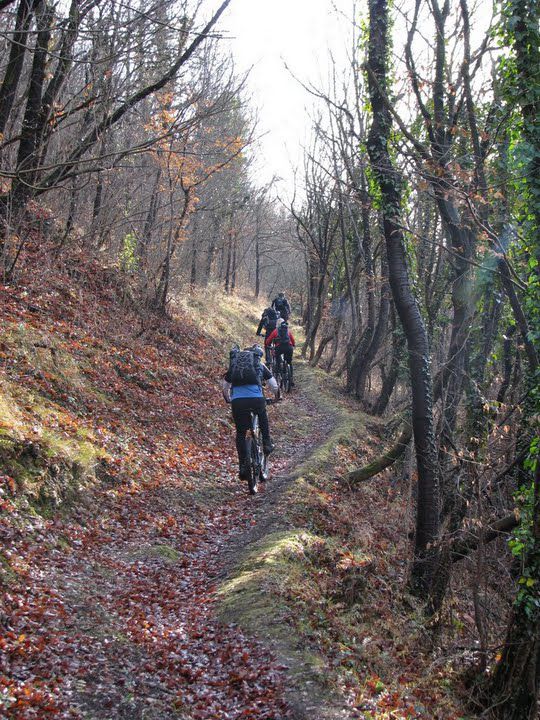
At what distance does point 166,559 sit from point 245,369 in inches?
132

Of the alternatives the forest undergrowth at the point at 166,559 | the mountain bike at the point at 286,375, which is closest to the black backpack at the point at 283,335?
the mountain bike at the point at 286,375

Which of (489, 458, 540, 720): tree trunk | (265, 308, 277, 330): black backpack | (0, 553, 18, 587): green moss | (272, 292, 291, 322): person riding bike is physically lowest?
(489, 458, 540, 720): tree trunk

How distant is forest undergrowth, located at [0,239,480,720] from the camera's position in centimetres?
461

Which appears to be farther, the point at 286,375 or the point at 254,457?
the point at 286,375

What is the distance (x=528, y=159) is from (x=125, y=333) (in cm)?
1016

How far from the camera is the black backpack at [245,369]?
9438 millimetres

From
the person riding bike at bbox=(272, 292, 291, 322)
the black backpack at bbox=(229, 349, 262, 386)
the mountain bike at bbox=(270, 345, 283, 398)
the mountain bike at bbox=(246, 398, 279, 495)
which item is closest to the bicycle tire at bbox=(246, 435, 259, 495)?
the mountain bike at bbox=(246, 398, 279, 495)

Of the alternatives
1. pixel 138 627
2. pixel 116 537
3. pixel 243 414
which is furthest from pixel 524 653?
pixel 243 414

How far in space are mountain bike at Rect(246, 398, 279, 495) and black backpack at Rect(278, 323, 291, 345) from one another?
7612mm

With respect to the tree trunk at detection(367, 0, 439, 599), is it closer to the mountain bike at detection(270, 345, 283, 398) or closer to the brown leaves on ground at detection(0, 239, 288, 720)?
the brown leaves on ground at detection(0, 239, 288, 720)

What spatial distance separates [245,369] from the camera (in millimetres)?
9438

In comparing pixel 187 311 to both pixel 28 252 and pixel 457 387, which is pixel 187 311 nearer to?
pixel 28 252

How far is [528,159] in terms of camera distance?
604cm

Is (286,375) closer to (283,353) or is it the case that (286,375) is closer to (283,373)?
(283,373)
